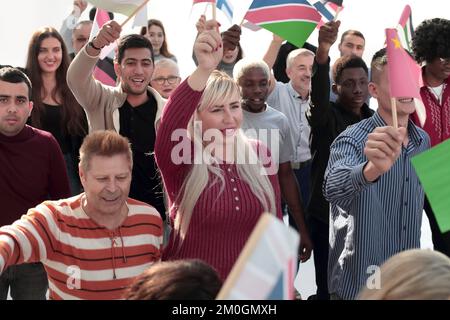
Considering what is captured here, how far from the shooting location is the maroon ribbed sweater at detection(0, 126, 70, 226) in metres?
4.93

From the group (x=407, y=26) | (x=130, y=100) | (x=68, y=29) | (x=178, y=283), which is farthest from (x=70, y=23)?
(x=178, y=283)

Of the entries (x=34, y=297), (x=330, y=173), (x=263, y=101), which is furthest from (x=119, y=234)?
(x=263, y=101)

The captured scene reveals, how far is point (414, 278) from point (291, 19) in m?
3.47

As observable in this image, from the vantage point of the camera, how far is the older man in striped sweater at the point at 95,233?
3.58 m

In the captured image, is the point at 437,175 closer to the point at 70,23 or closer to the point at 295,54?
the point at 295,54

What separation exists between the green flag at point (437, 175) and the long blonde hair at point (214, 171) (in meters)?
0.81

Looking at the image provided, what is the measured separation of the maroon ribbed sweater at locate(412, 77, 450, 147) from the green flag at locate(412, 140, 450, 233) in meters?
1.91

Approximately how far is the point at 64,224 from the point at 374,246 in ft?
4.41

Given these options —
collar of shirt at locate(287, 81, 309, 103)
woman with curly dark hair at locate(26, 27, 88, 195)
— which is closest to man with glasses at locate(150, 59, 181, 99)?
woman with curly dark hair at locate(26, 27, 88, 195)

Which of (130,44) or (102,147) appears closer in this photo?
(102,147)

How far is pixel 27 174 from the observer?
4949 mm

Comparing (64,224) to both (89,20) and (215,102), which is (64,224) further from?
(89,20)

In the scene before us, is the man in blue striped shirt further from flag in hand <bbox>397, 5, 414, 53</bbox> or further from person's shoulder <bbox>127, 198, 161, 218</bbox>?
flag in hand <bbox>397, 5, 414, 53</bbox>
